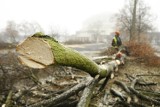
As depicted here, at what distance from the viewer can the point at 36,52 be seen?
195 cm

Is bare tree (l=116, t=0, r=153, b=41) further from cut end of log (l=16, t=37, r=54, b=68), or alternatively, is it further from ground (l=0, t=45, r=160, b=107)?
cut end of log (l=16, t=37, r=54, b=68)

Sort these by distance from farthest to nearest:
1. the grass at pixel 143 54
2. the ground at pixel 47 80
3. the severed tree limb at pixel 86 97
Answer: the grass at pixel 143 54 < the ground at pixel 47 80 < the severed tree limb at pixel 86 97

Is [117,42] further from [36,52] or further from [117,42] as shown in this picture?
[36,52]

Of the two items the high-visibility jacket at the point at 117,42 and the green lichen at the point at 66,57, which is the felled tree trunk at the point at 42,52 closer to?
the green lichen at the point at 66,57

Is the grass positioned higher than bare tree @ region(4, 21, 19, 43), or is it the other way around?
bare tree @ region(4, 21, 19, 43)

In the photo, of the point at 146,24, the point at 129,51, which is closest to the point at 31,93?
the point at 129,51

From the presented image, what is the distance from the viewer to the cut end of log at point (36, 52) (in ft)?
6.18

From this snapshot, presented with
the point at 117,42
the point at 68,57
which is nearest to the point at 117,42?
the point at 117,42

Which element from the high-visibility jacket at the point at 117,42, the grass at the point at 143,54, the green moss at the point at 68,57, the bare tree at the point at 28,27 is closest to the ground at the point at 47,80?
the grass at the point at 143,54

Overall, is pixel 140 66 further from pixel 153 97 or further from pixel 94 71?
pixel 94 71

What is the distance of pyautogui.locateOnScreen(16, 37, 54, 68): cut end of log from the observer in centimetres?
188

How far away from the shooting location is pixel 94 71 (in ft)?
9.55

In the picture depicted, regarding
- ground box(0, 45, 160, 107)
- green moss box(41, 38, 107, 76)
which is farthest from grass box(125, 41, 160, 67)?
green moss box(41, 38, 107, 76)

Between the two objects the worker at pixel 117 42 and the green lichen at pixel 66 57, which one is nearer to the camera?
the green lichen at pixel 66 57
